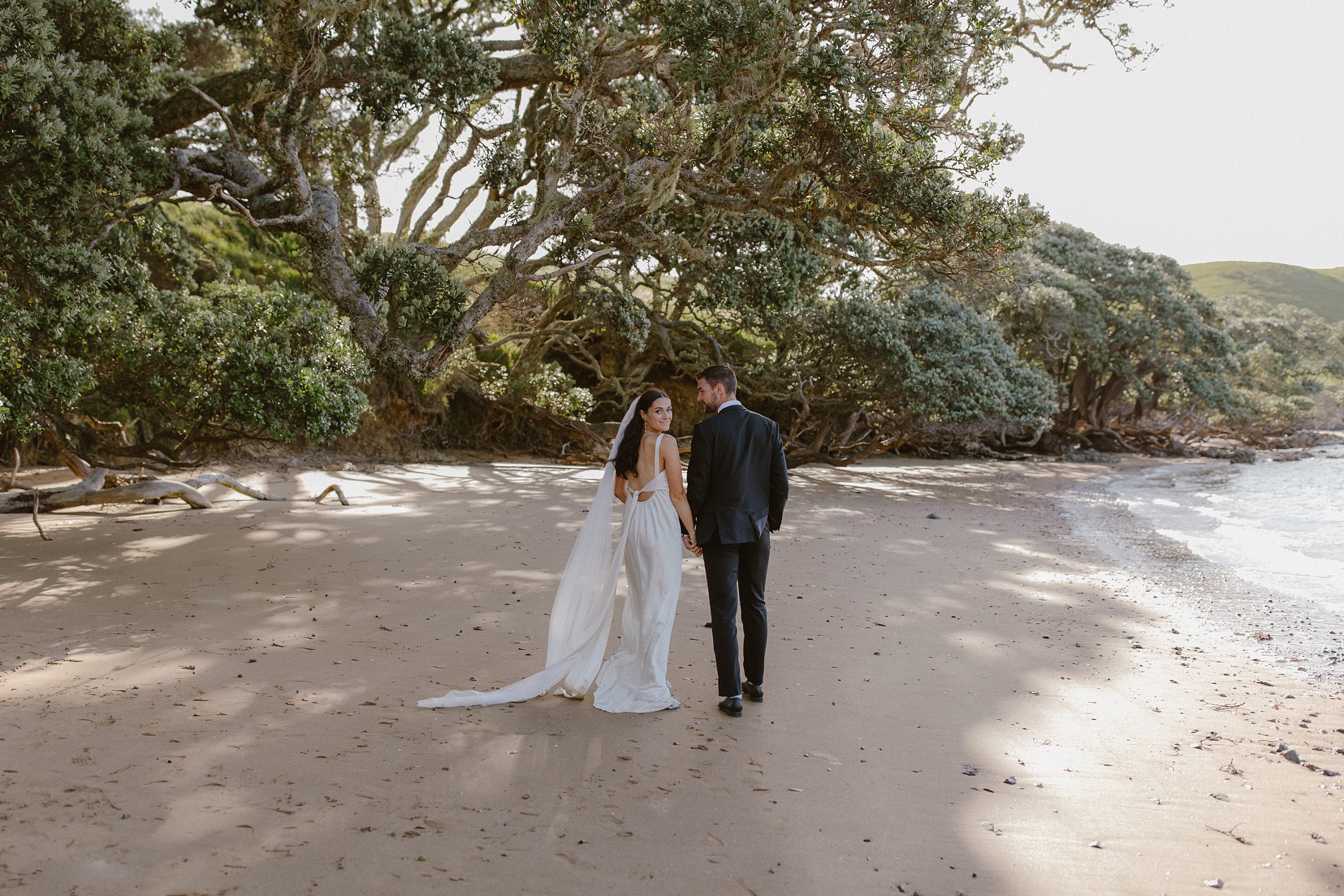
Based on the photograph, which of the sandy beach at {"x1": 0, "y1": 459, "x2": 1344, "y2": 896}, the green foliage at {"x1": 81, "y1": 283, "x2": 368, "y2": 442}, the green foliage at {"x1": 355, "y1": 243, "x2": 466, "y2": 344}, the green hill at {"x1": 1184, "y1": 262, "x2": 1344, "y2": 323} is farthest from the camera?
the green hill at {"x1": 1184, "y1": 262, "x2": 1344, "y2": 323}

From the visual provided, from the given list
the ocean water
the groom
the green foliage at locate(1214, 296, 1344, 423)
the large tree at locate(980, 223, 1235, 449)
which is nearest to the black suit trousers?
the groom

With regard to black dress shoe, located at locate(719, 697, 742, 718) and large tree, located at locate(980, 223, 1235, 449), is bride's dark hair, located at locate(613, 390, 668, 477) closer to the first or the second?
black dress shoe, located at locate(719, 697, 742, 718)

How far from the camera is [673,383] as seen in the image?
2230 centimetres

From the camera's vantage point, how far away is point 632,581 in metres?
→ 4.97

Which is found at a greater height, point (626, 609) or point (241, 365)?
point (241, 365)

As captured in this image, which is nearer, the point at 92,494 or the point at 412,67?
the point at 92,494

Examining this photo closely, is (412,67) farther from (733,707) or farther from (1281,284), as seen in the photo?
(1281,284)

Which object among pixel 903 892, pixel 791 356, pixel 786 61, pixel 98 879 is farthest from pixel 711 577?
pixel 791 356

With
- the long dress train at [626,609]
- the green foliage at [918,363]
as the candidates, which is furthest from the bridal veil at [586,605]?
the green foliage at [918,363]

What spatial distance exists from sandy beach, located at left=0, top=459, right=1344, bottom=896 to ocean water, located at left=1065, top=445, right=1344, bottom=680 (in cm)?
52

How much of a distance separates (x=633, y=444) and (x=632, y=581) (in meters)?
0.84

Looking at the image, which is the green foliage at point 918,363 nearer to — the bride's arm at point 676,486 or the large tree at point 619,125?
the large tree at point 619,125

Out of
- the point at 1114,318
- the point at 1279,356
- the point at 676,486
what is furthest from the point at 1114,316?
the point at 676,486

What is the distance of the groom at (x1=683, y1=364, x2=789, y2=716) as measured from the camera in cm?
481
